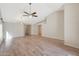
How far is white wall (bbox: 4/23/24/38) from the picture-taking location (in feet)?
8.35

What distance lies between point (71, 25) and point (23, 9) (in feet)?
3.20

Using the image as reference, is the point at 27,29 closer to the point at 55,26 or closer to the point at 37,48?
the point at 37,48

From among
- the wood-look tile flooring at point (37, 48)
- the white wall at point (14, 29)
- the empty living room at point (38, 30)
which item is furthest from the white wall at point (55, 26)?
the white wall at point (14, 29)

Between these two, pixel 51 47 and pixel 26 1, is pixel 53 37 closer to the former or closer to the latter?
pixel 51 47

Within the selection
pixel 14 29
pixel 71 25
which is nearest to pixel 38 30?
pixel 14 29

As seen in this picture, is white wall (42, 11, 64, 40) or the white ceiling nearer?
the white ceiling

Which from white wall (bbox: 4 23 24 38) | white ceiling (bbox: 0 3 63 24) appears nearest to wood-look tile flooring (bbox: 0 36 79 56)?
white wall (bbox: 4 23 24 38)

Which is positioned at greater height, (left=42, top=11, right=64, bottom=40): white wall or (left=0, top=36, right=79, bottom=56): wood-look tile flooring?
(left=42, top=11, right=64, bottom=40): white wall

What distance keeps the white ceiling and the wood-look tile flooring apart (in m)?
0.37

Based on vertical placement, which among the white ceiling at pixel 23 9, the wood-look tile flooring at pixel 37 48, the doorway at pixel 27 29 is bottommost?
the wood-look tile flooring at pixel 37 48

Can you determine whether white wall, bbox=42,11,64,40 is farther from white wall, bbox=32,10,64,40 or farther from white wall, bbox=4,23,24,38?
white wall, bbox=4,23,24,38

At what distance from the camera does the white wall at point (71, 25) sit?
2536 mm

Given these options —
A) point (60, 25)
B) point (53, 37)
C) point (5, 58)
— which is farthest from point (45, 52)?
point (5, 58)

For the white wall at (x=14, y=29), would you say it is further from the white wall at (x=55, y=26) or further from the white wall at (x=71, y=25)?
the white wall at (x=71, y=25)
